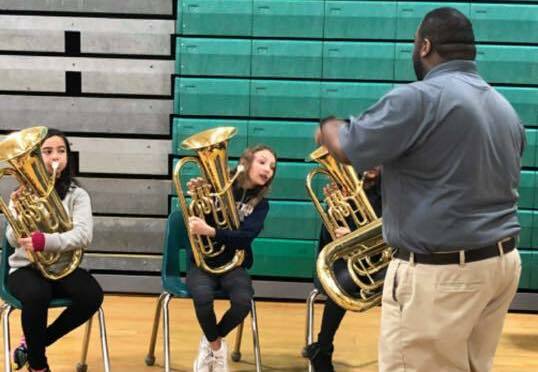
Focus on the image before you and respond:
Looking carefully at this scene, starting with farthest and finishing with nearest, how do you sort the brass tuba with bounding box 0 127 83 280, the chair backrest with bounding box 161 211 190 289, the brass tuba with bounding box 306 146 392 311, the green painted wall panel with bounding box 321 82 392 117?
the green painted wall panel with bounding box 321 82 392 117 → the chair backrest with bounding box 161 211 190 289 → the brass tuba with bounding box 0 127 83 280 → the brass tuba with bounding box 306 146 392 311

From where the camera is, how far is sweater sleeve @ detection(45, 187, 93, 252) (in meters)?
3.40

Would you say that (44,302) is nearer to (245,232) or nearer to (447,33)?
(245,232)

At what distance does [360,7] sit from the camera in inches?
200

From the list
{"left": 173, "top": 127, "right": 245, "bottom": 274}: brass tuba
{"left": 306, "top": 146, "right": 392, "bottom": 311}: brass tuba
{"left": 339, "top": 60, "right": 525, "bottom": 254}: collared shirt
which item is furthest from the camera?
{"left": 173, "top": 127, "right": 245, "bottom": 274}: brass tuba

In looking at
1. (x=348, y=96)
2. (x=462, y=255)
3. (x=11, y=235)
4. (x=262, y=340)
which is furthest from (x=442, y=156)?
(x=348, y=96)

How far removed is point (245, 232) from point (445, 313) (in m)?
1.64

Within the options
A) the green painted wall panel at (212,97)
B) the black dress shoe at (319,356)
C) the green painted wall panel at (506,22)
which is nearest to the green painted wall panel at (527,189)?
the green painted wall panel at (506,22)

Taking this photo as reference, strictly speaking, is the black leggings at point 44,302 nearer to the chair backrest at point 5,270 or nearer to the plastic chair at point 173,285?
the chair backrest at point 5,270

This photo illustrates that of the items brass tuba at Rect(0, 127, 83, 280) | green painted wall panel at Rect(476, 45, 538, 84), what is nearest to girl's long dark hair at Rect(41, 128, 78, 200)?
brass tuba at Rect(0, 127, 83, 280)

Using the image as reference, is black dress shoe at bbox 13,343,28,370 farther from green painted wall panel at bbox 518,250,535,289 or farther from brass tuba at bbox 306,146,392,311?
green painted wall panel at bbox 518,250,535,289

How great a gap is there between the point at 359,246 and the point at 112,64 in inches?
109

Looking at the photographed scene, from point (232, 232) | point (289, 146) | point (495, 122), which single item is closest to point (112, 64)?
point (289, 146)

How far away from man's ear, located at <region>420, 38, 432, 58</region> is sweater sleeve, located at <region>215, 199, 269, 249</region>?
5.38 feet

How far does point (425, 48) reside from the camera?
2.22 m
